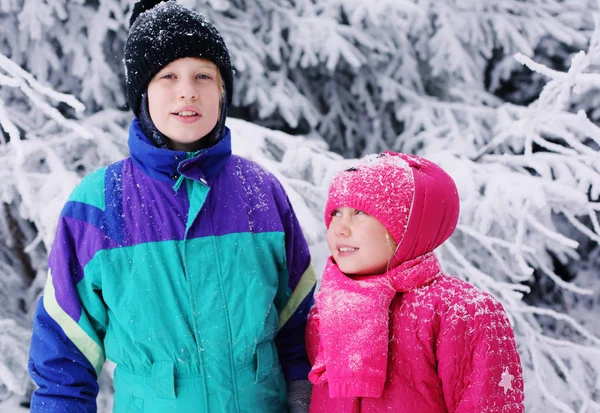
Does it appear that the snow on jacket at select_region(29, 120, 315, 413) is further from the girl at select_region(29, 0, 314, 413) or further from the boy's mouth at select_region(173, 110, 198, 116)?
the boy's mouth at select_region(173, 110, 198, 116)

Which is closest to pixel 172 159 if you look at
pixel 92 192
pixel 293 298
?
pixel 92 192

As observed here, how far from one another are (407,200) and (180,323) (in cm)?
81


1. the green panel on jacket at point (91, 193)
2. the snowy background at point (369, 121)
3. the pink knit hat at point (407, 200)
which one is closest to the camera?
the pink knit hat at point (407, 200)

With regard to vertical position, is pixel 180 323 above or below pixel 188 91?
below

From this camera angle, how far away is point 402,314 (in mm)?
1798

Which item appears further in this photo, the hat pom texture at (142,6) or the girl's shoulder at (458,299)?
the hat pom texture at (142,6)

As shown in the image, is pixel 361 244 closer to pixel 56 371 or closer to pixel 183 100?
pixel 183 100

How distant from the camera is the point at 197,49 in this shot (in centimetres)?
195

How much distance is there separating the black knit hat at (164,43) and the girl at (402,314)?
64 centimetres

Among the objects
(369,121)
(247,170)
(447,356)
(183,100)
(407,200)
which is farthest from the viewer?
(369,121)

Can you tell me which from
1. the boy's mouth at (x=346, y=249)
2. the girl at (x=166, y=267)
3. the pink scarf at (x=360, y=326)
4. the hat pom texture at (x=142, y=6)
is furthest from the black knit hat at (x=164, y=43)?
the pink scarf at (x=360, y=326)

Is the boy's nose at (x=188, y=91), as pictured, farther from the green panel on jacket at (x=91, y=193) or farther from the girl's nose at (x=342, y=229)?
the girl's nose at (x=342, y=229)

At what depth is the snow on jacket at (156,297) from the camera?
6.08 feet

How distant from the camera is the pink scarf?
5.69 feet
